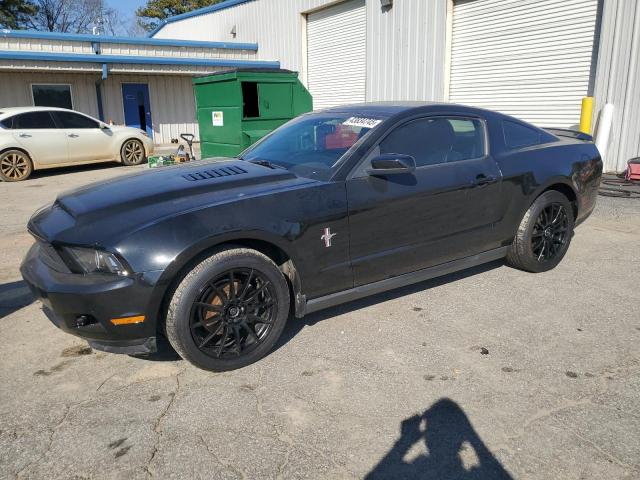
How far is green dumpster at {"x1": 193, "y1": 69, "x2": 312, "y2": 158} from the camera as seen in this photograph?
9.07 metres

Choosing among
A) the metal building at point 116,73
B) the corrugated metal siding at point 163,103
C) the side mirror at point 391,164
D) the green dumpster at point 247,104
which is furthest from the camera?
the corrugated metal siding at point 163,103

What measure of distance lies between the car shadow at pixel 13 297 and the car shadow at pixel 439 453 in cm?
330

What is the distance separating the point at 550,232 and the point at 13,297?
4.74 meters

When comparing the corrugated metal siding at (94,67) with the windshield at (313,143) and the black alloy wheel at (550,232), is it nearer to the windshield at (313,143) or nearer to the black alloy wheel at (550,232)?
the windshield at (313,143)

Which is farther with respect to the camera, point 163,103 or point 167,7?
point 167,7

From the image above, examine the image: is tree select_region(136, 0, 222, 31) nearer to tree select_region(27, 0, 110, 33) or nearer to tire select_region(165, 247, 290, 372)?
tree select_region(27, 0, 110, 33)

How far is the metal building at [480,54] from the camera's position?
9.22 meters

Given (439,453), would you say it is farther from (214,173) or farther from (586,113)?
(586,113)

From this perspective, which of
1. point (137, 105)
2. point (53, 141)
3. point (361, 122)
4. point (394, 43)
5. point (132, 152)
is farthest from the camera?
point (137, 105)

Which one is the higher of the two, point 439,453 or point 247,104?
point 247,104

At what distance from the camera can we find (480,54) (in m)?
12.0

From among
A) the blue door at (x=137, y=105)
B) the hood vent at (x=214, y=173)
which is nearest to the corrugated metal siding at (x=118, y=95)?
the blue door at (x=137, y=105)

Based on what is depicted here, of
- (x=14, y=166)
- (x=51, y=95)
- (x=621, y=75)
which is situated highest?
(x=51, y=95)

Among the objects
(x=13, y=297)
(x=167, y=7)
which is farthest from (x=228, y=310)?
(x=167, y=7)
